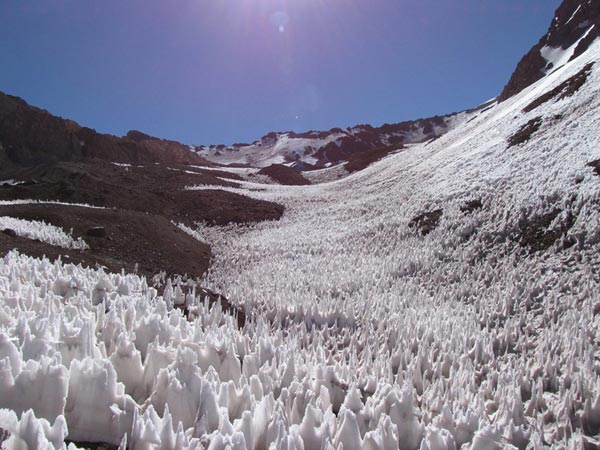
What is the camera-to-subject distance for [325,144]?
433ft

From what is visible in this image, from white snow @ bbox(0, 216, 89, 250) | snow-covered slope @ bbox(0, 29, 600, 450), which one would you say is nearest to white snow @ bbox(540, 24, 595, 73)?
snow-covered slope @ bbox(0, 29, 600, 450)

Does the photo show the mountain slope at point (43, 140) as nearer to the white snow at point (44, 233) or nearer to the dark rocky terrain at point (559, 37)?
the white snow at point (44, 233)

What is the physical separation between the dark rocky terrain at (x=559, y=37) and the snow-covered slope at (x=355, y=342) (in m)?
65.6

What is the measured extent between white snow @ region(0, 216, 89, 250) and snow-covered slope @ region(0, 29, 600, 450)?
15.7 ft

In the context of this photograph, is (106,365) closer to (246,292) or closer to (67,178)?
(246,292)

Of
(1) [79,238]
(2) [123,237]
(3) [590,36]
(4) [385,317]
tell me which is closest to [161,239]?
(2) [123,237]

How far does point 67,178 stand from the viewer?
2716 cm

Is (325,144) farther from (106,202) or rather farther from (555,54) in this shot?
(106,202)

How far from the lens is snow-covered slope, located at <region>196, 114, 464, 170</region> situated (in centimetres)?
12631

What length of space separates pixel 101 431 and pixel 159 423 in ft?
1.84

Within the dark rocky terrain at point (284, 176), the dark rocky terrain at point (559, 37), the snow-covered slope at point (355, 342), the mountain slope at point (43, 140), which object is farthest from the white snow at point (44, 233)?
the dark rocky terrain at point (559, 37)

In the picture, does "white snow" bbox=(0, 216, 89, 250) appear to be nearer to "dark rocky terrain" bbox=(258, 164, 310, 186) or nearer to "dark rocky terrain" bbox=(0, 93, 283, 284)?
"dark rocky terrain" bbox=(0, 93, 283, 284)

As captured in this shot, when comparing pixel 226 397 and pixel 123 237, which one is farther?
pixel 123 237

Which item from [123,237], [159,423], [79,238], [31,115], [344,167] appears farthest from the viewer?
[344,167]
